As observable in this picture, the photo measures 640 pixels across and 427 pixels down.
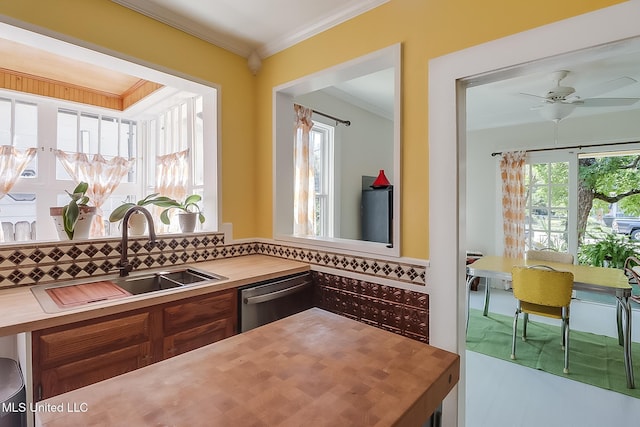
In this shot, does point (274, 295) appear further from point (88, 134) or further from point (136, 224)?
point (88, 134)

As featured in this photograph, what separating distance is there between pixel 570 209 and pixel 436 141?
4.03m

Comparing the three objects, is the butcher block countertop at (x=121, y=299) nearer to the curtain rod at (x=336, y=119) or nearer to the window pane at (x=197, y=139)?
the window pane at (x=197, y=139)

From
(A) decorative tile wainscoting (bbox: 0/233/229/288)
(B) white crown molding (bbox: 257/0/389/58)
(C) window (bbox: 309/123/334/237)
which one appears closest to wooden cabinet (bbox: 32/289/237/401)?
(A) decorative tile wainscoting (bbox: 0/233/229/288)

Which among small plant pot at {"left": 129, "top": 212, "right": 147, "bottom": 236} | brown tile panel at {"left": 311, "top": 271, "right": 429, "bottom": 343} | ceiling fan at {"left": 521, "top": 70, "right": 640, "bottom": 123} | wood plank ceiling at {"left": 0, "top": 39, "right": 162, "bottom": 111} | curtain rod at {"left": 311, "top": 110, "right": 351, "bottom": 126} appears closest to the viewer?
brown tile panel at {"left": 311, "top": 271, "right": 429, "bottom": 343}

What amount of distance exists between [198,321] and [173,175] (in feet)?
6.01

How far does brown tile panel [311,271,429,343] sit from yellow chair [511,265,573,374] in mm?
1471

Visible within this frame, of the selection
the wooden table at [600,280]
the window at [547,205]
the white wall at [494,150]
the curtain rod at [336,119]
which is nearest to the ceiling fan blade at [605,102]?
the wooden table at [600,280]

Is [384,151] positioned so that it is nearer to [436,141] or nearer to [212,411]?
[436,141]

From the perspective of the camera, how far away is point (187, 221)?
7.15 feet

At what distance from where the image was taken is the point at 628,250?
4.32 m

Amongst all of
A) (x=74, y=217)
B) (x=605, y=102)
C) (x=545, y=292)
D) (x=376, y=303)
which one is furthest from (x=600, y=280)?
(x=74, y=217)

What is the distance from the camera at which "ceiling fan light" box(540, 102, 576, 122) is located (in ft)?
9.16

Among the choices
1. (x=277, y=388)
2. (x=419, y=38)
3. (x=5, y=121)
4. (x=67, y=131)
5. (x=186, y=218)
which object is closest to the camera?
(x=277, y=388)

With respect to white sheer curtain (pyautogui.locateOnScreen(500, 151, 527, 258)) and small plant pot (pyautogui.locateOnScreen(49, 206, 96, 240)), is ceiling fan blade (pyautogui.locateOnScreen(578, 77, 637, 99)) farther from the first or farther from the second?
small plant pot (pyautogui.locateOnScreen(49, 206, 96, 240))
